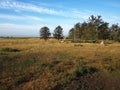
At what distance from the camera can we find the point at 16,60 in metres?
18.7

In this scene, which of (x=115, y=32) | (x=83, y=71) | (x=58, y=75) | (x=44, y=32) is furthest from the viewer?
(x=115, y=32)

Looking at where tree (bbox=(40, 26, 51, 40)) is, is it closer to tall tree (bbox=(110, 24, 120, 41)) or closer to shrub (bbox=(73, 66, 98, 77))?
tall tree (bbox=(110, 24, 120, 41))

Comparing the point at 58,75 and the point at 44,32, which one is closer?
the point at 58,75

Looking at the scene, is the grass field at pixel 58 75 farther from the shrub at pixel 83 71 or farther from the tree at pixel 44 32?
the tree at pixel 44 32

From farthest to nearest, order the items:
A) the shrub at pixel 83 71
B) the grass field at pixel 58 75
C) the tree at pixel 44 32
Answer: the tree at pixel 44 32 → the shrub at pixel 83 71 → the grass field at pixel 58 75

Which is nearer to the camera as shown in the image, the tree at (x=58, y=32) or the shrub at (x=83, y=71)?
the shrub at (x=83, y=71)

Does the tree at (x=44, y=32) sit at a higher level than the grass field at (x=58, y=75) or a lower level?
higher

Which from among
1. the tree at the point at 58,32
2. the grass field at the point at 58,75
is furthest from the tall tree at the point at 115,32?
the grass field at the point at 58,75

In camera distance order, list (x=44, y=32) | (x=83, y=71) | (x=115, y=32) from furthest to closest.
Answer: (x=115, y=32) → (x=44, y=32) → (x=83, y=71)

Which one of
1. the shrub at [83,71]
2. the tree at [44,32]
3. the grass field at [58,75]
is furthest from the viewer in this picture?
the tree at [44,32]

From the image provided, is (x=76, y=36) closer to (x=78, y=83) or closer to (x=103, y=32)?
(x=103, y=32)

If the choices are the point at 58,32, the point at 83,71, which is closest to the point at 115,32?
the point at 58,32

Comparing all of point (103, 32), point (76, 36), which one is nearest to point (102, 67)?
point (103, 32)

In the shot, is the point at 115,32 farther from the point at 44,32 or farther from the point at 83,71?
the point at 83,71
